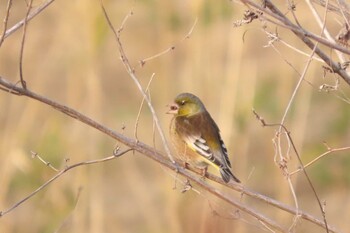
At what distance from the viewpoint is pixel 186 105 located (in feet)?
13.4

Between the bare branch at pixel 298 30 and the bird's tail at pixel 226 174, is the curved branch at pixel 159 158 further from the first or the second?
the bird's tail at pixel 226 174

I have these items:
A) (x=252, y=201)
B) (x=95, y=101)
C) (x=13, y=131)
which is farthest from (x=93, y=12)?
(x=252, y=201)

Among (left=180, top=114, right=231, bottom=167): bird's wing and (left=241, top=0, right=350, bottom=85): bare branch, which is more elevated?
(left=180, top=114, right=231, bottom=167): bird's wing

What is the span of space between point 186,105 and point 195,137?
0.31m

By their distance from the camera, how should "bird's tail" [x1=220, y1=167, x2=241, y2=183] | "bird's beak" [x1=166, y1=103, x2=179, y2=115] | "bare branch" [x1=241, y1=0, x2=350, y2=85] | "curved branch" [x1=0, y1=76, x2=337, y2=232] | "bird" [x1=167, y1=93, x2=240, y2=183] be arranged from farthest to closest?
"bird's beak" [x1=166, y1=103, x2=179, y2=115]
"bird" [x1=167, y1=93, x2=240, y2=183]
"bird's tail" [x1=220, y1=167, x2=241, y2=183]
"curved branch" [x1=0, y1=76, x2=337, y2=232]
"bare branch" [x1=241, y1=0, x2=350, y2=85]

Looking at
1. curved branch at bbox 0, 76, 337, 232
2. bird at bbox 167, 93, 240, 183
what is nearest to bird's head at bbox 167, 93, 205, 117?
bird at bbox 167, 93, 240, 183

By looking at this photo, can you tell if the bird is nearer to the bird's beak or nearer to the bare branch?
the bird's beak

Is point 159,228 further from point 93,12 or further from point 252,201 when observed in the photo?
point 252,201

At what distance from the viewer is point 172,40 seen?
507cm

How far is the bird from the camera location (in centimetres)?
363

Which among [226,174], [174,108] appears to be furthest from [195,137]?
[226,174]

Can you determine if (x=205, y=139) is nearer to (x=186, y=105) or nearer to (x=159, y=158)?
(x=186, y=105)

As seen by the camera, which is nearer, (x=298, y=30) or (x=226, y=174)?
(x=298, y=30)

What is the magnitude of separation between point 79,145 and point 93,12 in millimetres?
792
